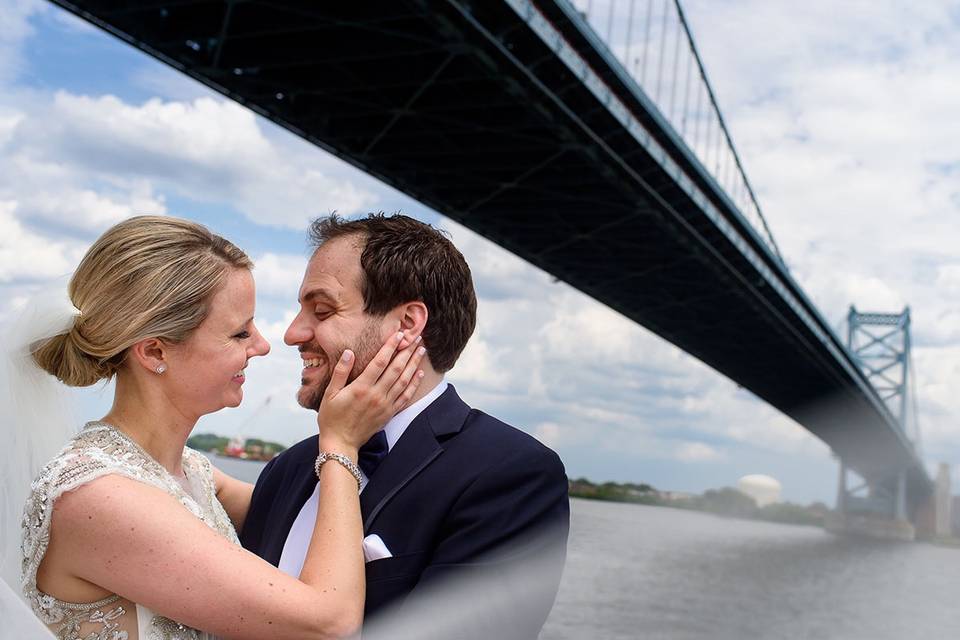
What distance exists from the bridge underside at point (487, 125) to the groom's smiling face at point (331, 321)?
363 inches

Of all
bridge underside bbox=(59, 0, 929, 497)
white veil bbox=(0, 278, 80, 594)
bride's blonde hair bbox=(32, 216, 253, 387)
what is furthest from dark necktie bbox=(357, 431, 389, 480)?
bridge underside bbox=(59, 0, 929, 497)

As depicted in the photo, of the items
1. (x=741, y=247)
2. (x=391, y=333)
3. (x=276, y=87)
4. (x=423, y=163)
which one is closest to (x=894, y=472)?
(x=741, y=247)

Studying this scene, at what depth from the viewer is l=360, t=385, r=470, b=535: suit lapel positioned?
1.90 meters

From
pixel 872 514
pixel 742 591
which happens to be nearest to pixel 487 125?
pixel 742 591

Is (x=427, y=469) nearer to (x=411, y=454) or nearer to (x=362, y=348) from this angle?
(x=411, y=454)

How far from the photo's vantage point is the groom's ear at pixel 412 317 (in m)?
1.98

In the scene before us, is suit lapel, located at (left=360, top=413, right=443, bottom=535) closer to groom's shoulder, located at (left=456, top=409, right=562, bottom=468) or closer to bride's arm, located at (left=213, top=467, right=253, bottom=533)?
groom's shoulder, located at (left=456, top=409, right=562, bottom=468)

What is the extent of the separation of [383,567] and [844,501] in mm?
53025

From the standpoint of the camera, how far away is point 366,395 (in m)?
1.91

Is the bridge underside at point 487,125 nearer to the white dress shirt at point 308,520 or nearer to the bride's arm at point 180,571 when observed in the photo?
the white dress shirt at point 308,520

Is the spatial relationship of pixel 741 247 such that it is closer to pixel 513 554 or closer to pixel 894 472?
pixel 513 554

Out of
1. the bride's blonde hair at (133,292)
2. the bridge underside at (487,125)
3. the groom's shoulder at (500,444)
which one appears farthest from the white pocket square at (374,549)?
the bridge underside at (487,125)

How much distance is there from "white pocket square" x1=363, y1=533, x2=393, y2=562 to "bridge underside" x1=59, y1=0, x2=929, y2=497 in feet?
31.4

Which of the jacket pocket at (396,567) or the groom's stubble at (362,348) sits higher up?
the groom's stubble at (362,348)
